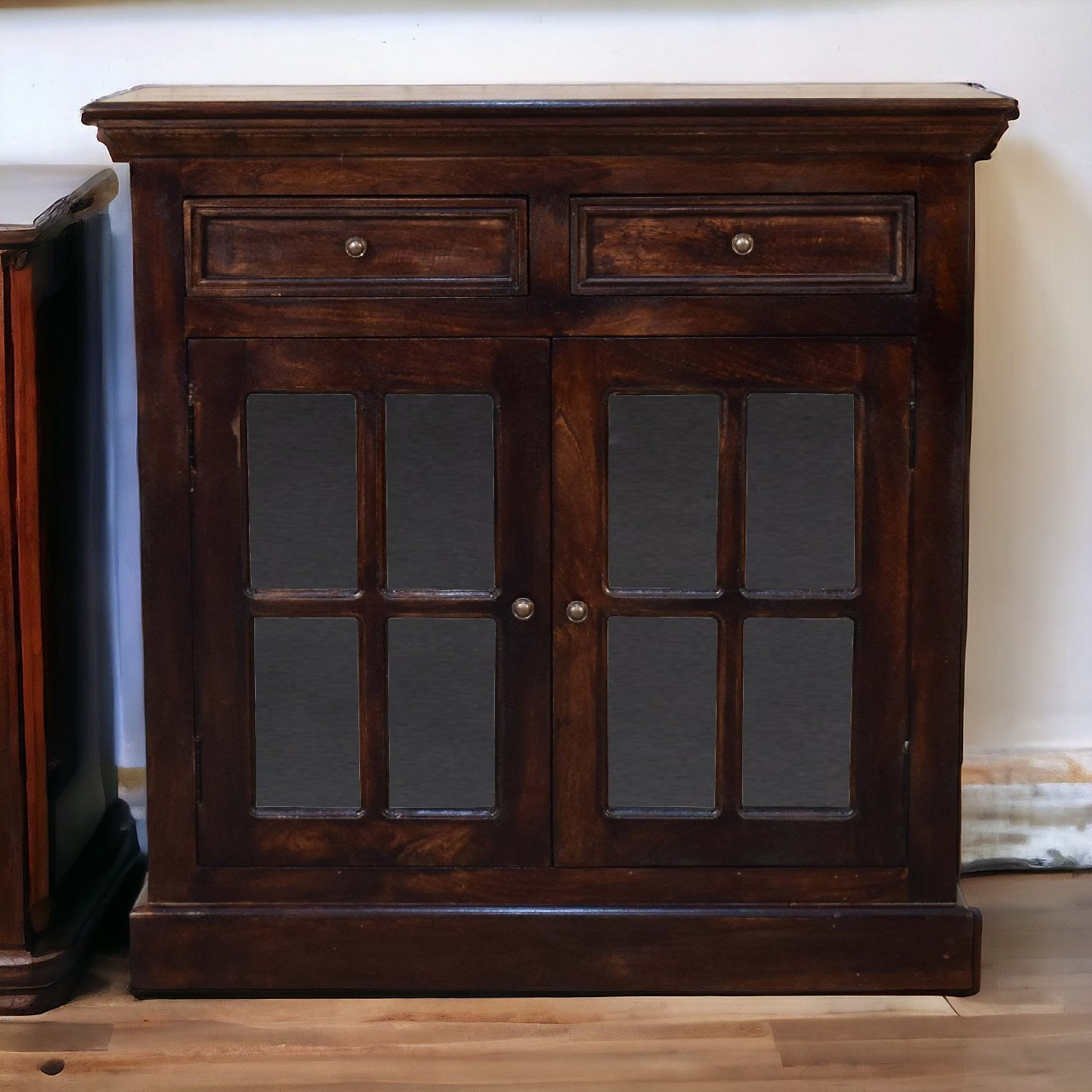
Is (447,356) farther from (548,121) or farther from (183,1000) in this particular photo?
(183,1000)

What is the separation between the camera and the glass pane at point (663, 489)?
5.84 ft

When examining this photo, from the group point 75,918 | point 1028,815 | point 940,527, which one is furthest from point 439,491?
point 1028,815

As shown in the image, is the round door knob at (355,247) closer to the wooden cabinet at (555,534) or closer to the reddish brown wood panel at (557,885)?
the wooden cabinet at (555,534)

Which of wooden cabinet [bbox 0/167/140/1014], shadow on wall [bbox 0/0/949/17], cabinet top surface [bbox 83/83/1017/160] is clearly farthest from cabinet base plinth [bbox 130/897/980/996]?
shadow on wall [bbox 0/0/949/17]

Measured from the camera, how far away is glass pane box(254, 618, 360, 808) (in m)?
1.82

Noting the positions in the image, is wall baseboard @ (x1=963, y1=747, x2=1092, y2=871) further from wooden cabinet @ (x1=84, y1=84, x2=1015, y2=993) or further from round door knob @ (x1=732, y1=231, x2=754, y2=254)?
round door knob @ (x1=732, y1=231, x2=754, y2=254)

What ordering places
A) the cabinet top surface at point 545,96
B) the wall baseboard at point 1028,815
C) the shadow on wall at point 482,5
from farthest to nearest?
1. the wall baseboard at point 1028,815
2. the shadow on wall at point 482,5
3. the cabinet top surface at point 545,96

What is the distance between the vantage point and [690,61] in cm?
214

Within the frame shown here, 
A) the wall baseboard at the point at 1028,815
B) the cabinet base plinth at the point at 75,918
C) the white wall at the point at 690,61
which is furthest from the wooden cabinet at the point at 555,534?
the wall baseboard at the point at 1028,815

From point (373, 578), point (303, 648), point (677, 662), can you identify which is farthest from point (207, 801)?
point (677, 662)

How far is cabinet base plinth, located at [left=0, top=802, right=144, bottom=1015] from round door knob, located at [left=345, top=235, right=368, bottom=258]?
885mm

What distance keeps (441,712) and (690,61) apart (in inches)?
39.2

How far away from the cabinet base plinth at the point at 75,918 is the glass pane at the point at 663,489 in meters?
0.82

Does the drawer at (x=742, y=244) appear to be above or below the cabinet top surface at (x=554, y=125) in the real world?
below
